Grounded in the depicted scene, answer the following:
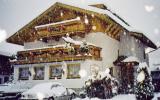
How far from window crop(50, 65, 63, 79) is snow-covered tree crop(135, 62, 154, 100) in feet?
32.6

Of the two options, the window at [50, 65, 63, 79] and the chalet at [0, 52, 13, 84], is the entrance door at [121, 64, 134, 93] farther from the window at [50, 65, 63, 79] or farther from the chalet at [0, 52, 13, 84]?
the chalet at [0, 52, 13, 84]

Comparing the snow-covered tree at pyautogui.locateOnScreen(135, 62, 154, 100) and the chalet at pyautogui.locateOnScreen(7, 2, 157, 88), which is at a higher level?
the chalet at pyautogui.locateOnScreen(7, 2, 157, 88)

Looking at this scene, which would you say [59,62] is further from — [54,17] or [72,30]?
[54,17]

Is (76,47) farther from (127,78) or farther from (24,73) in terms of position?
(24,73)

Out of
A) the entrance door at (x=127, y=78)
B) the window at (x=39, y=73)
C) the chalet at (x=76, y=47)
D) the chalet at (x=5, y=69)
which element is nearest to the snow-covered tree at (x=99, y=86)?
the chalet at (x=76, y=47)

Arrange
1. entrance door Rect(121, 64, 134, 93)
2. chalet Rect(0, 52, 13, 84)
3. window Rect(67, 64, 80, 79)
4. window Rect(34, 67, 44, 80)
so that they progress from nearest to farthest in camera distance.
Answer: window Rect(67, 64, 80, 79) < entrance door Rect(121, 64, 134, 93) < window Rect(34, 67, 44, 80) < chalet Rect(0, 52, 13, 84)

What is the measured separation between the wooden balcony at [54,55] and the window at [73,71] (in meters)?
0.89

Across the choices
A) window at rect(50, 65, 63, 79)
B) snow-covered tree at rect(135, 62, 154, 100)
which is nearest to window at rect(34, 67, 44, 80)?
window at rect(50, 65, 63, 79)

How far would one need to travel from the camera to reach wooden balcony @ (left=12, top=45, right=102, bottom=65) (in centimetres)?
2533

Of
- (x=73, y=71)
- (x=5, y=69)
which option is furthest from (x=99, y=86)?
(x=5, y=69)

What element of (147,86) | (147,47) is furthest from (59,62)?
(147,47)

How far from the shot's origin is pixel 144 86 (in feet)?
61.4

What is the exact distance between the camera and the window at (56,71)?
26906 mm

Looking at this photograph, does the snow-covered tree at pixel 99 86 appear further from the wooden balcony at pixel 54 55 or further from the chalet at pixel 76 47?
the wooden balcony at pixel 54 55
